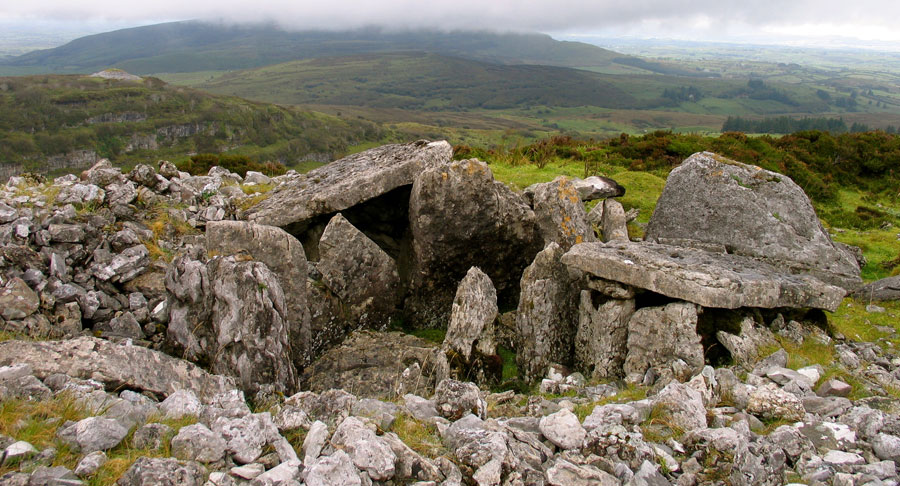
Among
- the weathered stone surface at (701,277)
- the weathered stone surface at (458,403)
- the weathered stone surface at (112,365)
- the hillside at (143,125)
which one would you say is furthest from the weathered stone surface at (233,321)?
the hillside at (143,125)

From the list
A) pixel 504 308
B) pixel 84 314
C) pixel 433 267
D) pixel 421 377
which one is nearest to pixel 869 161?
pixel 504 308

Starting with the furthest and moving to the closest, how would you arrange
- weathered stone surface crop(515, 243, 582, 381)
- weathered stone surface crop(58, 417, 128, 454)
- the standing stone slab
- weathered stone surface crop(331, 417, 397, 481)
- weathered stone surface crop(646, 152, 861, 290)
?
weathered stone surface crop(646, 152, 861, 290) < weathered stone surface crop(515, 243, 582, 381) < the standing stone slab < weathered stone surface crop(331, 417, 397, 481) < weathered stone surface crop(58, 417, 128, 454)

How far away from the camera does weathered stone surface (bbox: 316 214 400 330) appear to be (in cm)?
1115

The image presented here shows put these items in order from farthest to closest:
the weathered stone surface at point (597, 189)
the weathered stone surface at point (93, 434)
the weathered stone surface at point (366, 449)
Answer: the weathered stone surface at point (597, 189)
the weathered stone surface at point (366, 449)
the weathered stone surface at point (93, 434)

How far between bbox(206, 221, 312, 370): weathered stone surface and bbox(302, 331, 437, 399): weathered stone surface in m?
0.52

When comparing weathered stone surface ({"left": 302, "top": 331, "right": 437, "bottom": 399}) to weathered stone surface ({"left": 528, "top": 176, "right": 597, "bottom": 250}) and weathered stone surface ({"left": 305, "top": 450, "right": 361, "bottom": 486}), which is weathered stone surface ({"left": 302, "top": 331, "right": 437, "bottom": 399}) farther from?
weathered stone surface ({"left": 305, "top": 450, "right": 361, "bottom": 486})

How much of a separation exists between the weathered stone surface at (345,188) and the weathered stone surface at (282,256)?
6.86ft

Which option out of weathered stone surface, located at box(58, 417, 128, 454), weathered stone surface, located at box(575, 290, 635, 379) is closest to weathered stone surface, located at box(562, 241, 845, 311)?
weathered stone surface, located at box(575, 290, 635, 379)

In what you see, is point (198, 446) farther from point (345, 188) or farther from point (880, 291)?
point (880, 291)

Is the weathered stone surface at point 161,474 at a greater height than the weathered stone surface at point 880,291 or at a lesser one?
greater

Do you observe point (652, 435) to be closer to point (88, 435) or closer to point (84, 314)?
point (88, 435)

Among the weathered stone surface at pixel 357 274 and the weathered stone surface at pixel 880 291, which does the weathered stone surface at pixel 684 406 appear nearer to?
the weathered stone surface at pixel 357 274

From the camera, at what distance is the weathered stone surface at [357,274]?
36.6 ft

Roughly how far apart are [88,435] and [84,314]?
6.01 metres
